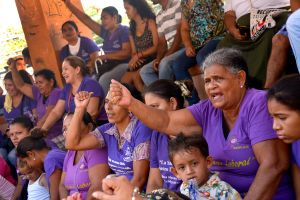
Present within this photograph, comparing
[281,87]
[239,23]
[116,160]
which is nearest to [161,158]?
[116,160]

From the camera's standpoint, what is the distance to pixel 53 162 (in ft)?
13.4

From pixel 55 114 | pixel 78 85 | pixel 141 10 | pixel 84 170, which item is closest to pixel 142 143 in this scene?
pixel 84 170

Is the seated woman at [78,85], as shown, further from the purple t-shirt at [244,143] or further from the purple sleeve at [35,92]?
the purple t-shirt at [244,143]

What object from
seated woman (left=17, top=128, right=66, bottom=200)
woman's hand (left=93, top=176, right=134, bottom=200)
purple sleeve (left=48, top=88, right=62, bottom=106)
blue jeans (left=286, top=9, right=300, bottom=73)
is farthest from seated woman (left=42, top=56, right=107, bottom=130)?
woman's hand (left=93, top=176, right=134, bottom=200)

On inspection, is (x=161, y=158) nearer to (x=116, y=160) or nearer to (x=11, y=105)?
(x=116, y=160)

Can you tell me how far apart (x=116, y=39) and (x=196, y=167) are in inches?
146

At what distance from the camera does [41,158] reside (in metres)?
4.40

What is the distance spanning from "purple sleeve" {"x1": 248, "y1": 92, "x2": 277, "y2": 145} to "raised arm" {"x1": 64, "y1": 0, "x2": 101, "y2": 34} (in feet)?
14.3

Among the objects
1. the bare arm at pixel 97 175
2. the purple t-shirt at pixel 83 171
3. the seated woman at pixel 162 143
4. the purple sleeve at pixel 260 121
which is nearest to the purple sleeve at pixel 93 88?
the purple t-shirt at pixel 83 171

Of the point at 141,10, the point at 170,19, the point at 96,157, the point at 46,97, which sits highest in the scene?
the point at 141,10

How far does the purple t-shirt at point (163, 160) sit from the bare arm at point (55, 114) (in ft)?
8.09

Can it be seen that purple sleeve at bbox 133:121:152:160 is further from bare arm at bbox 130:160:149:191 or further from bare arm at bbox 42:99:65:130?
bare arm at bbox 42:99:65:130

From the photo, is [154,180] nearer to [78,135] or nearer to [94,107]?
[78,135]

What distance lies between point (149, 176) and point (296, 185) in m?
1.07
